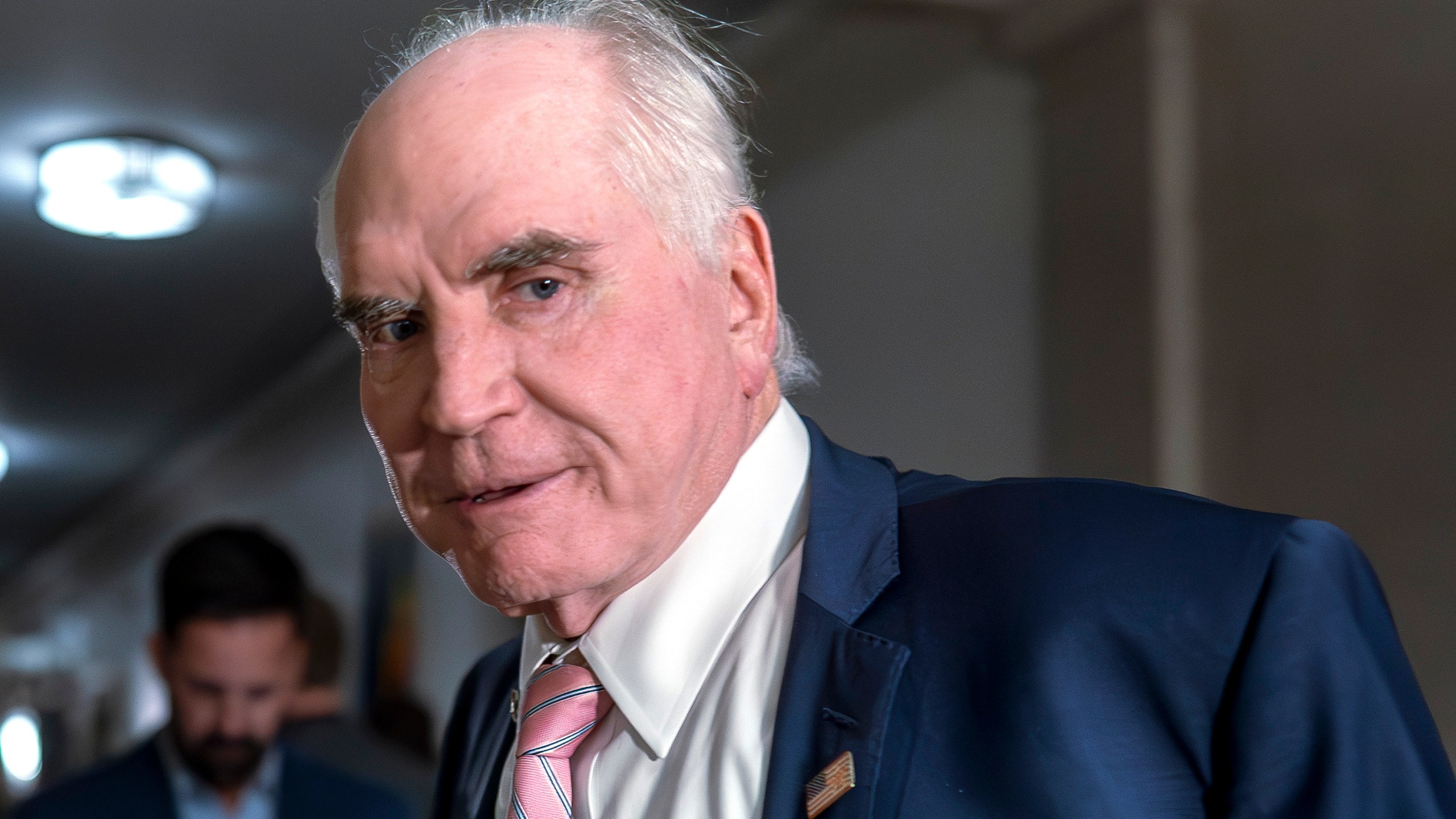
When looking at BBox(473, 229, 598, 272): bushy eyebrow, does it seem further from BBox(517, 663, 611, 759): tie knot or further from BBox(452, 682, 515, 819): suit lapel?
BBox(452, 682, 515, 819): suit lapel

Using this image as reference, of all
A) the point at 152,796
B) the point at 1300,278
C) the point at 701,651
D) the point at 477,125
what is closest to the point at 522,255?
the point at 477,125

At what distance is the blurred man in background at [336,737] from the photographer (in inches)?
161

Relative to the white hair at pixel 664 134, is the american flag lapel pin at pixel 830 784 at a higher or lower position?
lower

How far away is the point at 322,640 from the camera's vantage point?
4527 millimetres

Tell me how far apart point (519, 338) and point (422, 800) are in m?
3.50

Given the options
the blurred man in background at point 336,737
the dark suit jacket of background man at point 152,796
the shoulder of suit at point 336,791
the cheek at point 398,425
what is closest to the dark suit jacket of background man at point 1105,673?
the cheek at point 398,425

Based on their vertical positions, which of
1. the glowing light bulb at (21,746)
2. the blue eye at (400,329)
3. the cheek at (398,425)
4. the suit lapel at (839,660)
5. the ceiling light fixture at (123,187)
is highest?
the ceiling light fixture at (123,187)

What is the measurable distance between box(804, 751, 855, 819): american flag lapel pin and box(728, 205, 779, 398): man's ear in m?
0.34

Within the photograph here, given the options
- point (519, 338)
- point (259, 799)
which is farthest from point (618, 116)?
point (259, 799)

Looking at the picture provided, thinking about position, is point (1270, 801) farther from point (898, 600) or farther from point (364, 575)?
point (364, 575)

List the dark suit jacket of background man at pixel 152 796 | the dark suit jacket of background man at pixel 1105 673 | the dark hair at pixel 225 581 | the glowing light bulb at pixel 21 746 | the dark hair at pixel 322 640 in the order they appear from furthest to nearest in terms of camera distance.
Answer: the glowing light bulb at pixel 21 746
the dark hair at pixel 322 640
the dark hair at pixel 225 581
the dark suit jacket of background man at pixel 152 796
the dark suit jacket of background man at pixel 1105 673

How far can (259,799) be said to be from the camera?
3.66 metres

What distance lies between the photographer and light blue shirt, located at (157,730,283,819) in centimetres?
351

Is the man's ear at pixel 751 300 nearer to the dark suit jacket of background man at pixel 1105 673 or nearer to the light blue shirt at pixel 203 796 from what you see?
the dark suit jacket of background man at pixel 1105 673
